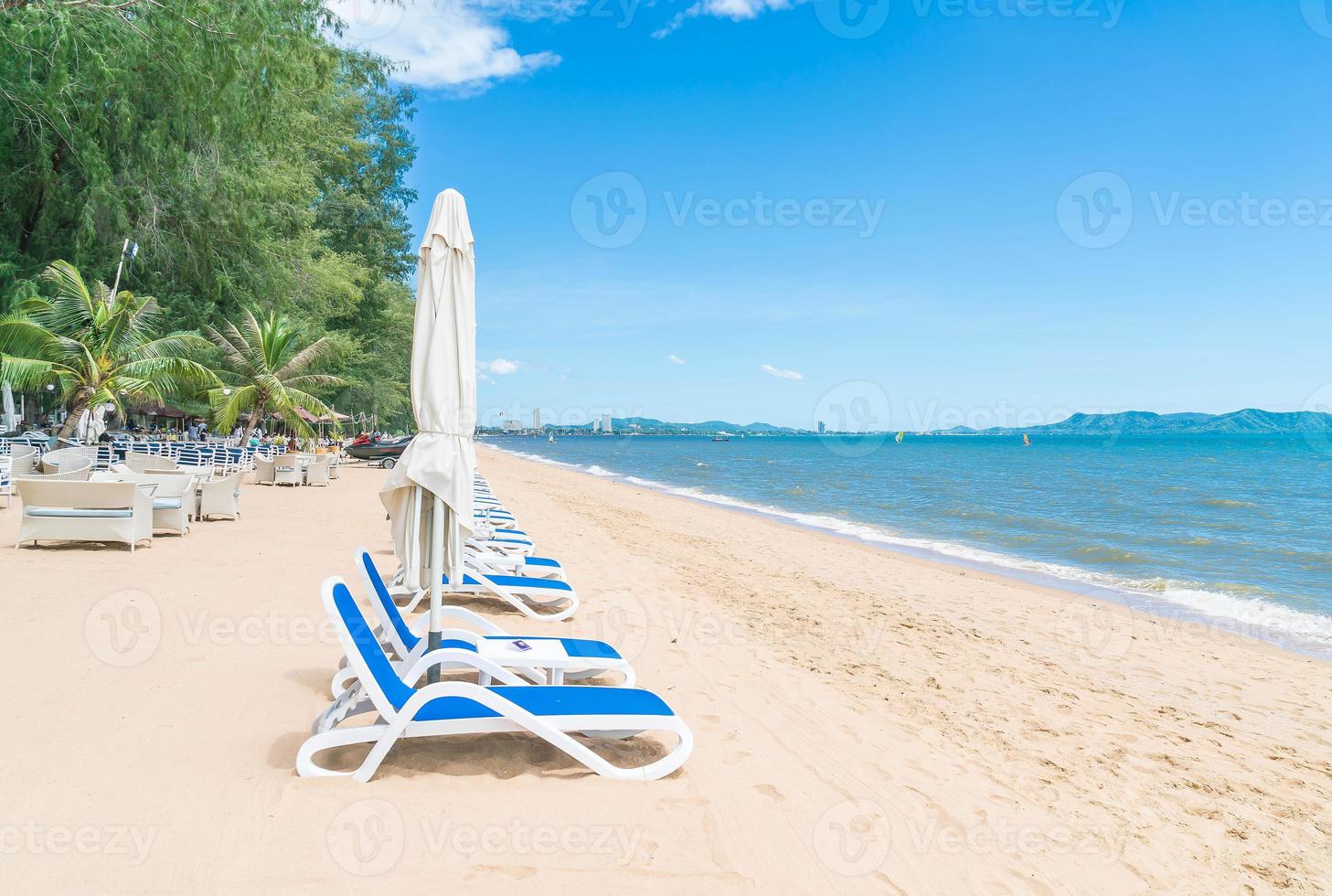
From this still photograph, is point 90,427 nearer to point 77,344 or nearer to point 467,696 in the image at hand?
point 77,344

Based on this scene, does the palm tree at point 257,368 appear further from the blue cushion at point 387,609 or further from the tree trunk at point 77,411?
the blue cushion at point 387,609

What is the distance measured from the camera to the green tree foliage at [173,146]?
36.8 feet

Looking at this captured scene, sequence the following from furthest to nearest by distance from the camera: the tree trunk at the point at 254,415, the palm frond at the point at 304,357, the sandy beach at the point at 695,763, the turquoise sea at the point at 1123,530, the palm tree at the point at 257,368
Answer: the palm frond at the point at 304,357, the tree trunk at the point at 254,415, the palm tree at the point at 257,368, the turquoise sea at the point at 1123,530, the sandy beach at the point at 695,763

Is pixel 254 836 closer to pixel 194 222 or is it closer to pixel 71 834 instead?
pixel 71 834

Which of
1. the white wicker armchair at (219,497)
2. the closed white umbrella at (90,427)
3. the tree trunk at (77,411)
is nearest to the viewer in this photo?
the white wicker armchair at (219,497)

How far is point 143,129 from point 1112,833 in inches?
715

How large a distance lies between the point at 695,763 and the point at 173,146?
16.4 m

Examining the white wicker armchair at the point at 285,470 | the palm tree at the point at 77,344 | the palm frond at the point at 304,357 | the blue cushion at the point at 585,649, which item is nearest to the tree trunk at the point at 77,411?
the palm tree at the point at 77,344

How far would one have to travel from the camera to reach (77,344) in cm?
1352

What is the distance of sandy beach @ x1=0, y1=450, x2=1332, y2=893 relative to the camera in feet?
9.52

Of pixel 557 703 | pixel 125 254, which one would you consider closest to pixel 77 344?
pixel 125 254

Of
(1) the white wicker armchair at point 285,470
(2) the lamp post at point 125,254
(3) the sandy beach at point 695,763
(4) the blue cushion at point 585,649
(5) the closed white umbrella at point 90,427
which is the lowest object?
(3) the sandy beach at point 695,763

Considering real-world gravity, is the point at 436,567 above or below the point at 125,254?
below

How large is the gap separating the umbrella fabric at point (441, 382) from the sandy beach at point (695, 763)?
127 cm
